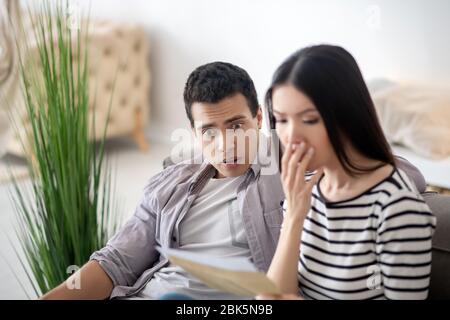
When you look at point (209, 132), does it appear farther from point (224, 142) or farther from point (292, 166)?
point (292, 166)

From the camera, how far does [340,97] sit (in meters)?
1.02

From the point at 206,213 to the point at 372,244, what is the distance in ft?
1.76

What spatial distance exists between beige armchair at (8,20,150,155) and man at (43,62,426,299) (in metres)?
2.64

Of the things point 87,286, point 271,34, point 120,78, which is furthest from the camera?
point 120,78

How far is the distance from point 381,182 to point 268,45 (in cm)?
274

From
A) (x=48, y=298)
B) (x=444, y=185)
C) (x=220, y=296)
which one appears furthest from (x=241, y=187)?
(x=444, y=185)

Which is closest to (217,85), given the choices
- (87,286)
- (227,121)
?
(227,121)

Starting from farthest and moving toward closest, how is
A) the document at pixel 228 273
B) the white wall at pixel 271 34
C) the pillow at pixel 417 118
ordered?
the white wall at pixel 271 34, the pillow at pixel 417 118, the document at pixel 228 273

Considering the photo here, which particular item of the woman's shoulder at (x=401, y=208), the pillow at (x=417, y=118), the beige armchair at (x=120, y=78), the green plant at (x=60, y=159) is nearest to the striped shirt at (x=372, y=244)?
the woman's shoulder at (x=401, y=208)

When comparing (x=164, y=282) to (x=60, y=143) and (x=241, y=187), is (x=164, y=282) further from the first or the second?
(x=60, y=143)

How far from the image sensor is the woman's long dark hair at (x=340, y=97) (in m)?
1.03

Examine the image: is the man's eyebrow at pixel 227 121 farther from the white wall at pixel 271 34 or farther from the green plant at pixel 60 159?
the white wall at pixel 271 34

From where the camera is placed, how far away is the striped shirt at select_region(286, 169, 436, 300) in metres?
0.99

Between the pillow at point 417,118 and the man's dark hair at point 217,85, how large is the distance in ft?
3.89
